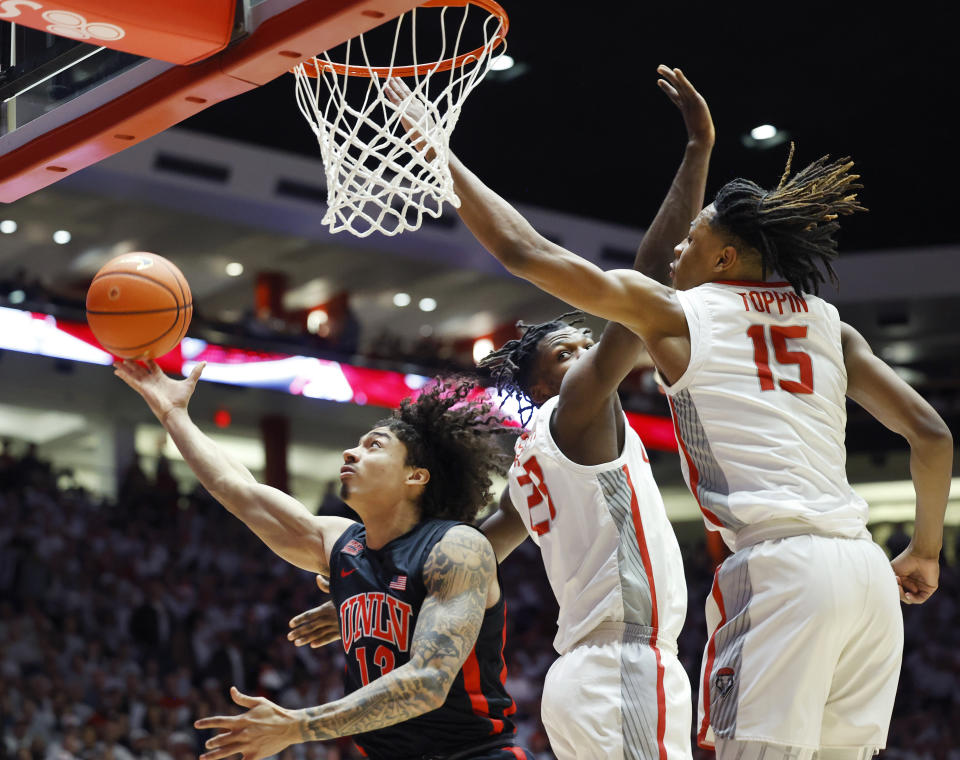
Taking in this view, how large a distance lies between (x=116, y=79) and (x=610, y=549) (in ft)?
6.06

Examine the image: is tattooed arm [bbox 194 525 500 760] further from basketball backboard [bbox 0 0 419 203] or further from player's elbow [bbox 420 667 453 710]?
basketball backboard [bbox 0 0 419 203]

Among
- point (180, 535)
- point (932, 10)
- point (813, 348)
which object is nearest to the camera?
point (813, 348)

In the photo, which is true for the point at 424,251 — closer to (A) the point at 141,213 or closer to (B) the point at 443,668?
(A) the point at 141,213

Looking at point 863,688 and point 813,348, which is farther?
point 813,348

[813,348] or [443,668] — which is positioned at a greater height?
[813,348]

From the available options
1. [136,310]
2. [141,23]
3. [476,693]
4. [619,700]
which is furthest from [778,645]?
[136,310]

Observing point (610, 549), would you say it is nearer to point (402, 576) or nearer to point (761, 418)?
point (402, 576)

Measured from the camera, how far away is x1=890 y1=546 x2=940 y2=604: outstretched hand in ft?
9.48

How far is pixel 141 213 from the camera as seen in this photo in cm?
1560

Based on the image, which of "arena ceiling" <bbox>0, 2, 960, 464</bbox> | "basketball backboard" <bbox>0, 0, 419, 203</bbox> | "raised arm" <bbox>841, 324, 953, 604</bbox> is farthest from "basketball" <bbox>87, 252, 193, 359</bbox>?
"arena ceiling" <bbox>0, 2, 960, 464</bbox>

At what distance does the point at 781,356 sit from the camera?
264 centimetres

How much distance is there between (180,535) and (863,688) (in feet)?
36.5

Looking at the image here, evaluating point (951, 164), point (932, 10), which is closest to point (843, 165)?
point (932, 10)

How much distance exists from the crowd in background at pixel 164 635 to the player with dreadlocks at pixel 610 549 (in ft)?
19.2
